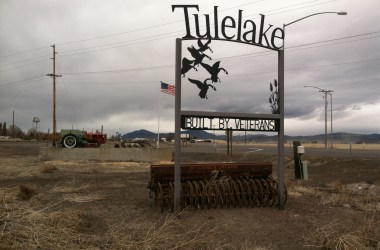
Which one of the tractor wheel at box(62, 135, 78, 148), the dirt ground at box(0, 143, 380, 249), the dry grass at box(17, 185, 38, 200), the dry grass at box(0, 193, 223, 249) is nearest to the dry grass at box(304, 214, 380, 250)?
the dirt ground at box(0, 143, 380, 249)

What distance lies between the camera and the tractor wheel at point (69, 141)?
1336 inches

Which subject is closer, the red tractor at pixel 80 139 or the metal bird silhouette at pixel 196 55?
the metal bird silhouette at pixel 196 55

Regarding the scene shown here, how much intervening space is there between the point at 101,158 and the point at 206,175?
23.3m

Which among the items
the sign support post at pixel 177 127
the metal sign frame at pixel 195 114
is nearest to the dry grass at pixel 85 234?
the sign support post at pixel 177 127

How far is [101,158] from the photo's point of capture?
3216 cm

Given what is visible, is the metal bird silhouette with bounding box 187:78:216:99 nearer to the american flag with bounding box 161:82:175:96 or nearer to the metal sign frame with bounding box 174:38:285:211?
the metal sign frame with bounding box 174:38:285:211

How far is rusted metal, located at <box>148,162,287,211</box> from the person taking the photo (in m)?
9.34

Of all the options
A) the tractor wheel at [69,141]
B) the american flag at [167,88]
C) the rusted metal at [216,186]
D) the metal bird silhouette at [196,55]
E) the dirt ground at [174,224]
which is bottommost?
the dirt ground at [174,224]

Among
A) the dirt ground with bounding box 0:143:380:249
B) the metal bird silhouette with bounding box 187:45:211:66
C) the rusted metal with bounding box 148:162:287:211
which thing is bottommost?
the dirt ground with bounding box 0:143:380:249

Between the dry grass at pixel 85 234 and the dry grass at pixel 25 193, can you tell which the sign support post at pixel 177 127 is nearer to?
the dry grass at pixel 85 234

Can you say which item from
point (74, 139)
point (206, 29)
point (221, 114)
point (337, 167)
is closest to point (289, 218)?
point (221, 114)

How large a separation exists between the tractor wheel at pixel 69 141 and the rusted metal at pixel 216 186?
1016 inches

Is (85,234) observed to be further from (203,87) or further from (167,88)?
(167,88)

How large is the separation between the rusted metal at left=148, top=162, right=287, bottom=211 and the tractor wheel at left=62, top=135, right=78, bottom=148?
2581 centimetres
